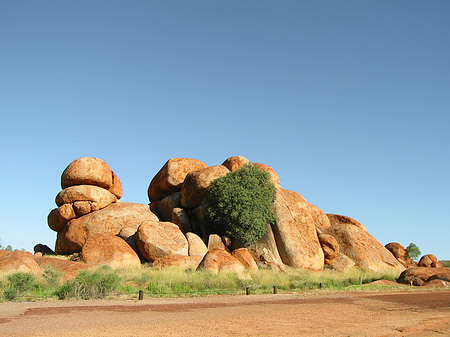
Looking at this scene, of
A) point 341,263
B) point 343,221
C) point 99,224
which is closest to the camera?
point 341,263

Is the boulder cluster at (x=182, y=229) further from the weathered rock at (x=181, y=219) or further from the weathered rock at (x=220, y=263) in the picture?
the weathered rock at (x=220, y=263)

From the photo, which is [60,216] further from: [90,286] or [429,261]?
[429,261]

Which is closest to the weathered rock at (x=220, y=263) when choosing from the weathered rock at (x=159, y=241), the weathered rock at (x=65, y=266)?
the weathered rock at (x=159, y=241)

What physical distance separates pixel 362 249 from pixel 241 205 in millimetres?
9945

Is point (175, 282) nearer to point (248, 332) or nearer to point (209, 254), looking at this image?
point (209, 254)

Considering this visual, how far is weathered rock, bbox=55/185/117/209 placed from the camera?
1319 inches

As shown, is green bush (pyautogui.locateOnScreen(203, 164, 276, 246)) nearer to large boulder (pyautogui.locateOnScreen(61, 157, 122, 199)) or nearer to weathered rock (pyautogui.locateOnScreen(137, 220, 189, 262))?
weathered rock (pyautogui.locateOnScreen(137, 220, 189, 262))

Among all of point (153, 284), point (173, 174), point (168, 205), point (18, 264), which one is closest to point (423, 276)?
point (153, 284)

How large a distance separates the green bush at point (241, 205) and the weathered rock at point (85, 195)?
8472 millimetres

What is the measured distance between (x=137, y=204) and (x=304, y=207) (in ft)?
43.6

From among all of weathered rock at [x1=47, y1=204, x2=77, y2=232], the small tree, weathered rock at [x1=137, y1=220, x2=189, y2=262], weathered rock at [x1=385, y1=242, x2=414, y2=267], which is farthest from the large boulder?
the small tree

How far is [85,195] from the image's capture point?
1318 inches

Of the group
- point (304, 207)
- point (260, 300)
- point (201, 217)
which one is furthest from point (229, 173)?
point (260, 300)

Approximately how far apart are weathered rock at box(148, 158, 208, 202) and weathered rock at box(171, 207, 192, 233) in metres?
3.05
